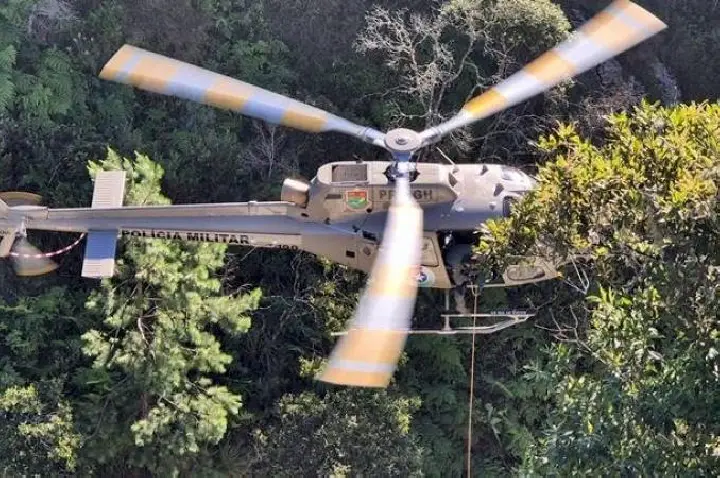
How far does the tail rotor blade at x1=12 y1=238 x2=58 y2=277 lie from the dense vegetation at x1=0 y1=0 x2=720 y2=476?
1.63 feet

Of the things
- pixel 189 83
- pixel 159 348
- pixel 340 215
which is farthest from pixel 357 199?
pixel 159 348

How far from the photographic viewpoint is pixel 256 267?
14727mm

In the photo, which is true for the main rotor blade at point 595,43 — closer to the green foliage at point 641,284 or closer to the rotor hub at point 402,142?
the rotor hub at point 402,142

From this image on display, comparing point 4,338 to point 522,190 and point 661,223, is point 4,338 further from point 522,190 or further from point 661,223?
point 661,223

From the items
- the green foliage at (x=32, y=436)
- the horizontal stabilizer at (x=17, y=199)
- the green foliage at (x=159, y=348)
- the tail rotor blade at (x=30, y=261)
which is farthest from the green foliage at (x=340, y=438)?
the horizontal stabilizer at (x=17, y=199)

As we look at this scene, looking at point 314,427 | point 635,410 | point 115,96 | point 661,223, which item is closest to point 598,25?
point 661,223

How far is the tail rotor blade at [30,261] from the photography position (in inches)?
509

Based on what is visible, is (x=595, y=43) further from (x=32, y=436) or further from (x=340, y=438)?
(x=32, y=436)

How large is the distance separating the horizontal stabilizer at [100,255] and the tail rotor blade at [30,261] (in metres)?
1.35

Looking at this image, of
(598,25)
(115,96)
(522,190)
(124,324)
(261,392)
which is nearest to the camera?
(598,25)

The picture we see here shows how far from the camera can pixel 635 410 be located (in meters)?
7.75

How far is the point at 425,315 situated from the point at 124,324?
4339 millimetres

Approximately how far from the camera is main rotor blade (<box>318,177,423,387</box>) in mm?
8438

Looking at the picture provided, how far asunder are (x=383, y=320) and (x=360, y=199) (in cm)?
268
